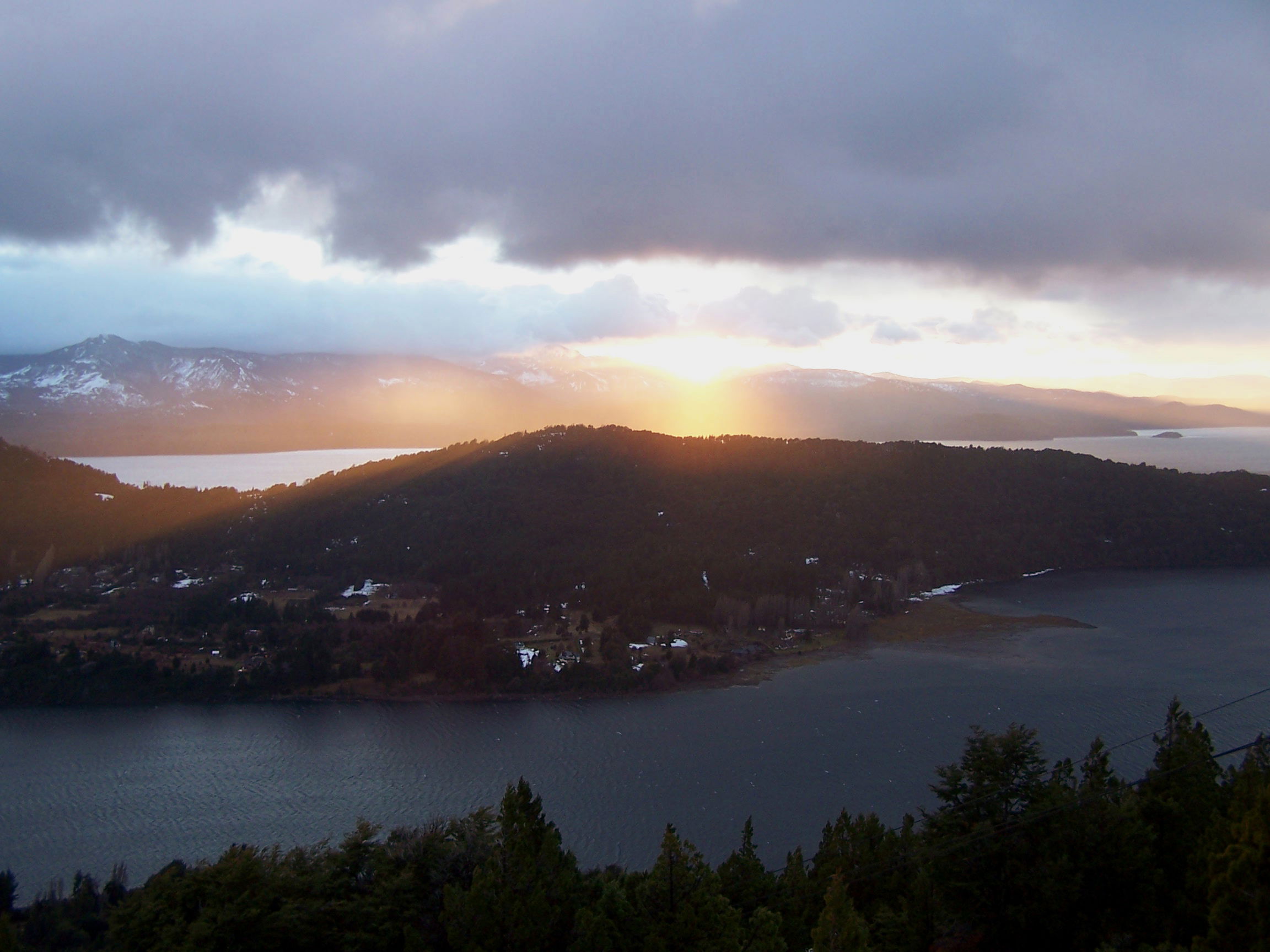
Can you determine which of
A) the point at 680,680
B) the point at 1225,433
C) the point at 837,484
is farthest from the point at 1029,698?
the point at 1225,433

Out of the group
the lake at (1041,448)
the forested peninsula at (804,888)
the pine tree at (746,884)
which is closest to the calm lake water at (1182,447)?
the lake at (1041,448)

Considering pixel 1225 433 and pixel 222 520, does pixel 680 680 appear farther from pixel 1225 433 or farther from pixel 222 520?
pixel 1225 433

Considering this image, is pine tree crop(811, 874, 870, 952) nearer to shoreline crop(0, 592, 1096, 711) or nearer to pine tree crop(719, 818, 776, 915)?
pine tree crop(719, 818, 776, 915)

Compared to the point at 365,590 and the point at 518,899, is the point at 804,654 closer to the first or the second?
the point at 365,590

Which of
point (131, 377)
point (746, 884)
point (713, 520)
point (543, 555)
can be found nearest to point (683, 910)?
point (746, 884)

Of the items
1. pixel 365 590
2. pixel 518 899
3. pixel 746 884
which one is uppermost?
pixel 518 899

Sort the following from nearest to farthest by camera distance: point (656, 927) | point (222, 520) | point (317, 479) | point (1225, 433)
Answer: point (656, 927)
point (222, 520)
point (317, 479)
point (1225, 433)

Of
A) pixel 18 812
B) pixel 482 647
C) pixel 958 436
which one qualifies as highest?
pixel 958 436
